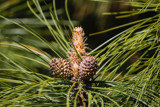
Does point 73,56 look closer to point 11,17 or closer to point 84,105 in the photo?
point 84,105

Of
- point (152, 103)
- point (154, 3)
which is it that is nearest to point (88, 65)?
point (152, 103)

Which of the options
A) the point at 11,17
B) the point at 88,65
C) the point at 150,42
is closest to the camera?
the point at 88,65

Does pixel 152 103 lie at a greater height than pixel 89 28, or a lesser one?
lesser

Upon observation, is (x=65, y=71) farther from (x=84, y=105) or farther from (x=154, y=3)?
(x=154, y=3)

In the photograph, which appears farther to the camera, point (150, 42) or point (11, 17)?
point (11, 17)

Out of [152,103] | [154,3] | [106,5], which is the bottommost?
[152,103]

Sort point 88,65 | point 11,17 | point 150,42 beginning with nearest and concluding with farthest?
point 88,65, point 150,42, point 11,17
